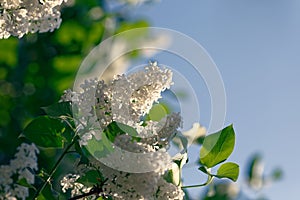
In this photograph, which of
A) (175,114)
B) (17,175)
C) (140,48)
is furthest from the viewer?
(140,48)

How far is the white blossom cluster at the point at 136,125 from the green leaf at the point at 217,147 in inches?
5.7

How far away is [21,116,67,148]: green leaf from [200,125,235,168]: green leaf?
0.90 ft

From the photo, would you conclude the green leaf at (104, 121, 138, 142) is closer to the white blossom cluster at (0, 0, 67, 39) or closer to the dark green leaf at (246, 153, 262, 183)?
the white blossom cluster at (0, 0, 67, 39)

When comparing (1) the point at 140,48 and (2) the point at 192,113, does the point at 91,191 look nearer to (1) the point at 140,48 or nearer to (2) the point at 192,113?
(2) the point at 192,113

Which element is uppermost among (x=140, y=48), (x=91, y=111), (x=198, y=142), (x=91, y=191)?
(x=140, y=48)

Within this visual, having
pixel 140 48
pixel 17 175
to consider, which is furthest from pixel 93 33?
pixel 17 175

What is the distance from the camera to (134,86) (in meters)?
1.02

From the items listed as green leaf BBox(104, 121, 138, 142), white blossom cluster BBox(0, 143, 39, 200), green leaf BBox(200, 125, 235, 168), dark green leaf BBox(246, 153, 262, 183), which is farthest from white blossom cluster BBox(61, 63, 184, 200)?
dark green leaf BBox(246, 153, 262, 183)

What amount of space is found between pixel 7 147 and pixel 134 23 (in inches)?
36.2

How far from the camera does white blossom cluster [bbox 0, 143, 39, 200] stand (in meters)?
1.29

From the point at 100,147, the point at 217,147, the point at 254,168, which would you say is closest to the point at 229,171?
the point at 217,147

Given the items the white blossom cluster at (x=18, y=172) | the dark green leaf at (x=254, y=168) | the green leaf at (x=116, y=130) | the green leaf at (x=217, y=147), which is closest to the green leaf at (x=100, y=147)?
the green leaf at (x=116, y=130)

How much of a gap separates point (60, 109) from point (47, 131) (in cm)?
9

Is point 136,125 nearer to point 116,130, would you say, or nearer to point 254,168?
point 116,130
